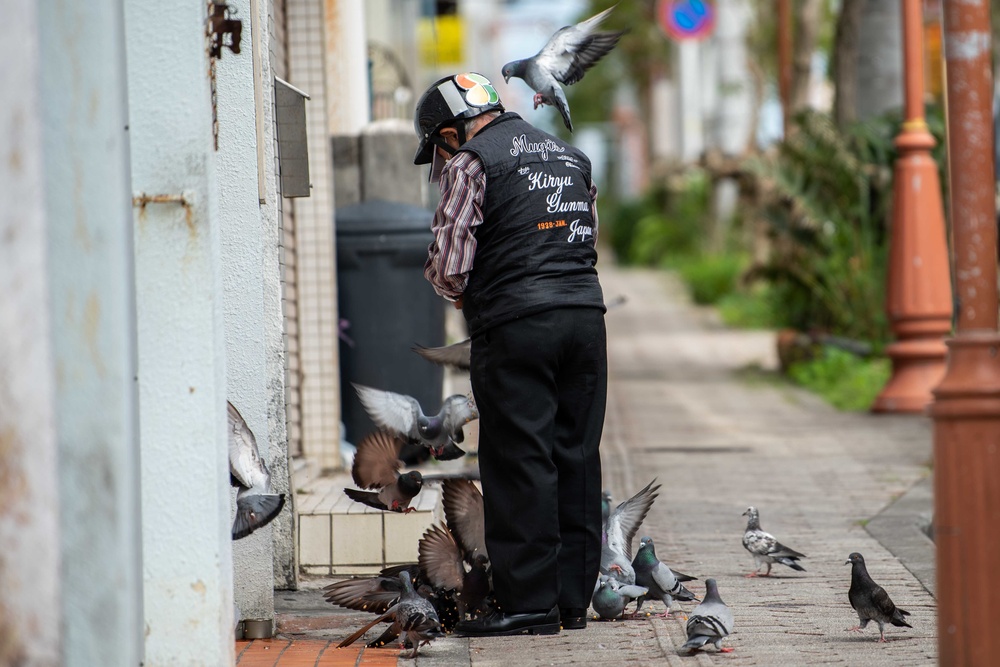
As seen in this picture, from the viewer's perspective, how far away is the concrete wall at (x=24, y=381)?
334 cm

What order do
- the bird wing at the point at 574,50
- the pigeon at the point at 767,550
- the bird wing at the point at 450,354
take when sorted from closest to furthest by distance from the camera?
1. the bird wing at the point at 574,50
2. the bird wing at the point at 450,354
3. the pigeon at the point at 767,550

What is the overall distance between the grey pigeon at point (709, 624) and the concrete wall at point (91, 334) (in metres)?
1.97

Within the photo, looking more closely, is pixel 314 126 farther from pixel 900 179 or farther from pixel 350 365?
pixel 900 179

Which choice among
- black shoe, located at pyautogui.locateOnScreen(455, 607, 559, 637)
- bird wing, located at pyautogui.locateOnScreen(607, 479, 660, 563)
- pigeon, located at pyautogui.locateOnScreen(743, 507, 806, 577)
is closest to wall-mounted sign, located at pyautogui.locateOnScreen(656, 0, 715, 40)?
pigeon, located at pyautogui.locateOnScreen(743, 507, 806, 577)

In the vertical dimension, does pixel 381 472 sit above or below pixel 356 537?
above

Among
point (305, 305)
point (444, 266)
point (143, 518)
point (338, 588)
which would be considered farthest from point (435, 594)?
point (305, 305)

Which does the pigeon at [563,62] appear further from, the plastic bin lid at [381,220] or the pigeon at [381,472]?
the plastic bin lid at [381,220]

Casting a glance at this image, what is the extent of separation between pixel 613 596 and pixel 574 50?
220 centimetres

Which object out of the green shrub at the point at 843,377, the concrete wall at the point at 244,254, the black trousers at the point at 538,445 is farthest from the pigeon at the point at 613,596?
the green shrub at the point at 843,377

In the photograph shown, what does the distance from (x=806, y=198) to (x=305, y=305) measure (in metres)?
7.66

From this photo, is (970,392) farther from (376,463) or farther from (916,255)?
(916,255)

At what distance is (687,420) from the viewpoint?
40.5 feet

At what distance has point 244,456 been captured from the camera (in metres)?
4.95

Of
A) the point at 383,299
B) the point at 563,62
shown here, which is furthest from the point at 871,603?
the point at 383,299
